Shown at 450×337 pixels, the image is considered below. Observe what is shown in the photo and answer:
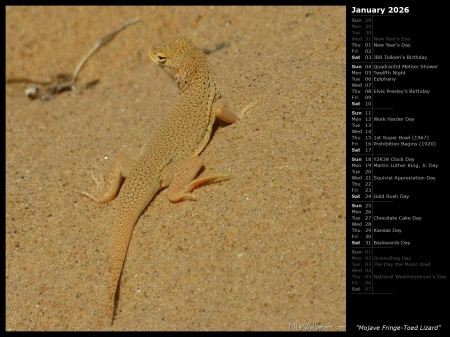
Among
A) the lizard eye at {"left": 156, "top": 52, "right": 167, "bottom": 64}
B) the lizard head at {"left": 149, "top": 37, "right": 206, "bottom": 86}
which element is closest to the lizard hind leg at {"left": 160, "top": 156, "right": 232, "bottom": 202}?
the lizard head at {"left": 149, "top": 37, "right": 206, "bottom": 86}

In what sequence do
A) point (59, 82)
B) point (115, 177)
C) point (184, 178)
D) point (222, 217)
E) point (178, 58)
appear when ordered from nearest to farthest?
point (222, 217) < point (184, 178) < point (115, 177) < point (178, 58) < point (59, 82)

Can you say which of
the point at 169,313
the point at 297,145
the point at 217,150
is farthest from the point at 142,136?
the point at 169,313

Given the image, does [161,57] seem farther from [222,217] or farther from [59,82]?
[59,82]

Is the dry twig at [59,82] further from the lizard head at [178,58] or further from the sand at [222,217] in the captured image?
the lizard head at [178,58]

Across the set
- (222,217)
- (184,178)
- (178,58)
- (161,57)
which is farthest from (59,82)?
(222,217)

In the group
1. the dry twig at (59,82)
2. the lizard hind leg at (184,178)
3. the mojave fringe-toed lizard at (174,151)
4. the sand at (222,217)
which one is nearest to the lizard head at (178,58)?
the mojave fringe-toed lizard at (174,151)

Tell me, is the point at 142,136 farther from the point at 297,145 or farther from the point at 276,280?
the point at 276,280

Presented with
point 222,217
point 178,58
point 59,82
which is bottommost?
point 59,82

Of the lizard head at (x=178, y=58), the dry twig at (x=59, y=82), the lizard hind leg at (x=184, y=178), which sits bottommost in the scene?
the dry twig at (x=59, y=82)

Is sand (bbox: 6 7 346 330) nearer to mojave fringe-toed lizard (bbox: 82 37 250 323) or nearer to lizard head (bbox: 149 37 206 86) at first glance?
mojave fringe-toed lizard (bbox: 82 37 250 323)
